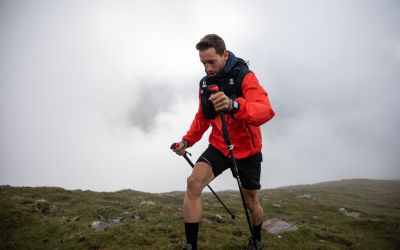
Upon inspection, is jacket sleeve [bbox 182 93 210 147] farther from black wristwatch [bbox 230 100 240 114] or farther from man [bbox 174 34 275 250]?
black wristwatch [bbox 230 100 240 114]

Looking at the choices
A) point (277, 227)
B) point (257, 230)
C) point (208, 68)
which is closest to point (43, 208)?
point (277, 227)

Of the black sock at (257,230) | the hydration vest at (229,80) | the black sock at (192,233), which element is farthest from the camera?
the black sock at (257,230)

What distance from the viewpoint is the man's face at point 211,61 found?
6.27 meters

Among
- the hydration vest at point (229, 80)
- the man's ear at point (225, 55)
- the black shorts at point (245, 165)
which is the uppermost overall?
the man's ear at point (225, 55)

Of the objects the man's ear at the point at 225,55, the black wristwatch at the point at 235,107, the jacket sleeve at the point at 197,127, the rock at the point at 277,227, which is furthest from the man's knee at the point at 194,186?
the rock at the point at 277,227

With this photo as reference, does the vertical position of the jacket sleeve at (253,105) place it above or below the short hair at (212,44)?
below

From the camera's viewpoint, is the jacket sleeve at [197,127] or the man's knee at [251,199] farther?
the jacket sleeve at [197,127]

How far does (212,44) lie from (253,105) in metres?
1.98

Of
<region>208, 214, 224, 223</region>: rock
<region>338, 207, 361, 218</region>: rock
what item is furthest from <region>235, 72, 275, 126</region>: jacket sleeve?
<region>338, 207, 361, 218</region>: rock

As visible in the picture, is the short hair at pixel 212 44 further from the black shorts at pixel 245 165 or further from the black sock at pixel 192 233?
the black sock at pixel 192 233

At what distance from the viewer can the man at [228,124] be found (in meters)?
5.36

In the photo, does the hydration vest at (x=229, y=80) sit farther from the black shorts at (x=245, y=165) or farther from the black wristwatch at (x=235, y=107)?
the black shorts at (x=245, y=165)

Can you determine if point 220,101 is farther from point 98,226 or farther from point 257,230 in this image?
point 98,226

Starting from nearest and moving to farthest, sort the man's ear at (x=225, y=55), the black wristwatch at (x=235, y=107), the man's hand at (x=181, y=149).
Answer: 1. the black wristwatch at (x=235, y=107)
2. the man's ear at (x=225, y=55)
3. the man's hand at (x=181, y=149)
